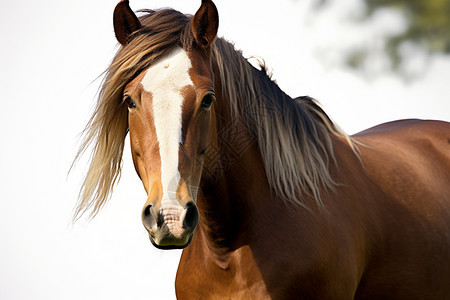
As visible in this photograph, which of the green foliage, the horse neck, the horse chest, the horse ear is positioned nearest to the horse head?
the horse ear

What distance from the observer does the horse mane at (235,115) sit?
303cm

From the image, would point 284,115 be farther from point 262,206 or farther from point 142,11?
point 142,11

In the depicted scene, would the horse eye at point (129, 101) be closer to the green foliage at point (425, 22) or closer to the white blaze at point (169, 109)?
the white blaze at point (169, 109)

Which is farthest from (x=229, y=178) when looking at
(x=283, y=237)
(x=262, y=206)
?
(x=283, y=237)

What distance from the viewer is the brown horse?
8.96ft

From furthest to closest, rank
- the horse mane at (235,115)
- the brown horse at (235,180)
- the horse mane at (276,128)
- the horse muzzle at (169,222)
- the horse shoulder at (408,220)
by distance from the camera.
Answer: the horse shoulder at (408,220) < the horse mane at (276,128) < the horse mane at (235,115) < the brown horse at (235,180) < the horse muzzle at (169,222)

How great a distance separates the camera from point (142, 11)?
3.42 m

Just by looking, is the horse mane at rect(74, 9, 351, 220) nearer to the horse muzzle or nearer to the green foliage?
the horse muzzle

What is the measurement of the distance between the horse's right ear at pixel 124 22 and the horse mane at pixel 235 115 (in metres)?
0.05

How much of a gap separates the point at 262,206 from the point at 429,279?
1.50 metres

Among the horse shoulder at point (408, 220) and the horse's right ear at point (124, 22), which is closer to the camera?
the horse's right ear at point (124, 22)

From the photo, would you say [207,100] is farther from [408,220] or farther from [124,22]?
[408,220]

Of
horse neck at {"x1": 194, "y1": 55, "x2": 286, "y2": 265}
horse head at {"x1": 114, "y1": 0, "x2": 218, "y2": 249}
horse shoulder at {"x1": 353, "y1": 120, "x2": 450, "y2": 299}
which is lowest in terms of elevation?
horse shoulder at {"x1": 353, "y1": 120, "x2": 450, "y2": 299}

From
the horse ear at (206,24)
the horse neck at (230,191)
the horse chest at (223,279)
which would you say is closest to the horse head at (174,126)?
the horse ear at (206,24)
